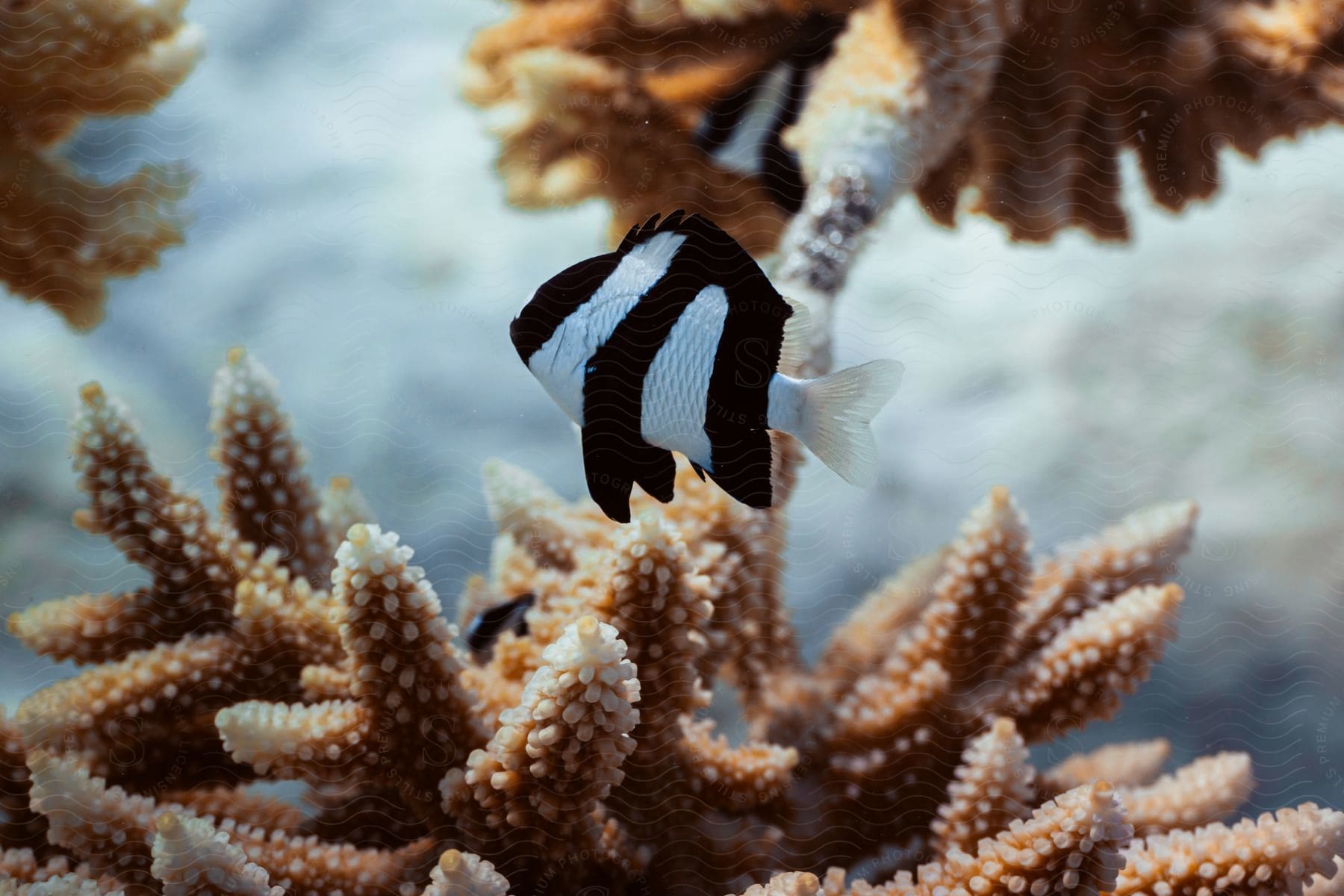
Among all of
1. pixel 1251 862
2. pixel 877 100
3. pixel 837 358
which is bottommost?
pixel 1251 862

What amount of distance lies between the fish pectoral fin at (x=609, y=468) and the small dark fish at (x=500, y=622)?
241 millimetres

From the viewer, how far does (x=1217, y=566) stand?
55.7 inches

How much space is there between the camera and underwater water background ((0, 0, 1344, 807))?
1.13 metres

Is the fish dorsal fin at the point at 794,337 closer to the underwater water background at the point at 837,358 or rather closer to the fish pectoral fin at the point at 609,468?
the fish pectoral fin at the point at 609,468

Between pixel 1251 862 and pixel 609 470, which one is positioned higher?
pixel 609 470

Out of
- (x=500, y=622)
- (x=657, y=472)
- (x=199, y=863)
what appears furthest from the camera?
(x=500, y=622)

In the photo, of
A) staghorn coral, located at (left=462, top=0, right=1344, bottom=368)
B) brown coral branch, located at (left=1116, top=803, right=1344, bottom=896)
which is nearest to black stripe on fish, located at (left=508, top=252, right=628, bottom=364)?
staghorn coral, located at (left=462, top=0, right=1344, bottom=368)

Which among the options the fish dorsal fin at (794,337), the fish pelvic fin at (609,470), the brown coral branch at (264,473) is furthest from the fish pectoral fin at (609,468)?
the brown coral branch at (264,473)

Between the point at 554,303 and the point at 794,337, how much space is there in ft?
0.67

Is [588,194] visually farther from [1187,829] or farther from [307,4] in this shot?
[1187,829]

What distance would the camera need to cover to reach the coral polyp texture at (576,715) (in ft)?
2.27

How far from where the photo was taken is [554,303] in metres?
0.66

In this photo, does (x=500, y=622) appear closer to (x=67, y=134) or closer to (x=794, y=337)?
(x=794, y=337)

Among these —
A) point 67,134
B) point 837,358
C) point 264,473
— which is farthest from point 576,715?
point 67,134
